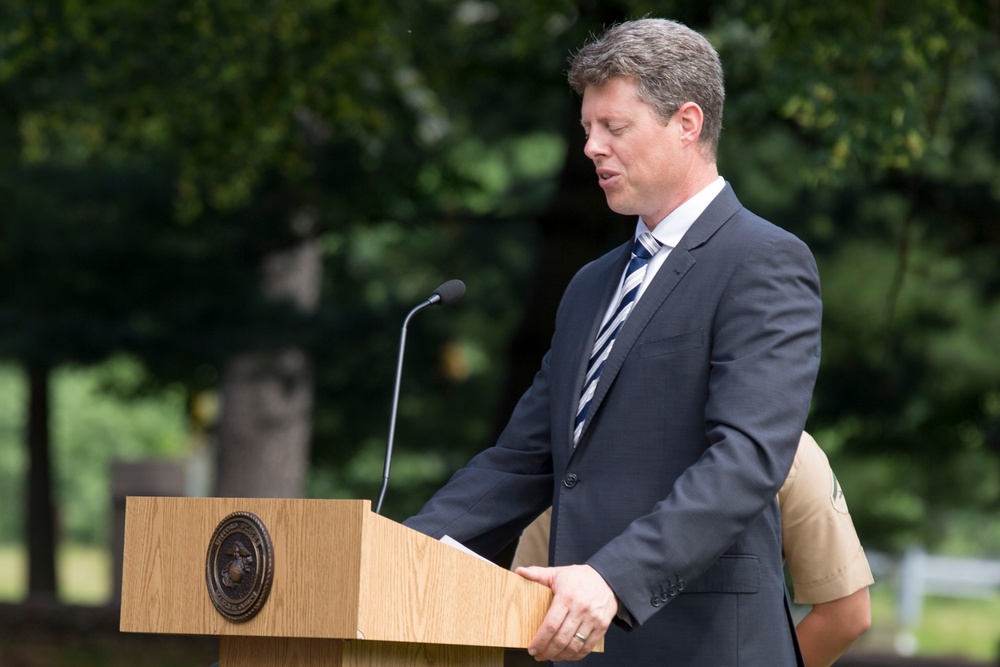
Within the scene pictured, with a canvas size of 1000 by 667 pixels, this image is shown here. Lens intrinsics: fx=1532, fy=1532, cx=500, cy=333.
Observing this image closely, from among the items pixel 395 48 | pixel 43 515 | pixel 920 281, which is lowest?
pixel 43 515

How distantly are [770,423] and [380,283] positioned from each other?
11.8m

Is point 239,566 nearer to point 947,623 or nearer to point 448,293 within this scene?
point 448,293

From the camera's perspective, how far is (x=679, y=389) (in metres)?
3.01

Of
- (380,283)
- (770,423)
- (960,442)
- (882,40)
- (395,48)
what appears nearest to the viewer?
(770,423)

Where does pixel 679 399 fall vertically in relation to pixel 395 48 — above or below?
below

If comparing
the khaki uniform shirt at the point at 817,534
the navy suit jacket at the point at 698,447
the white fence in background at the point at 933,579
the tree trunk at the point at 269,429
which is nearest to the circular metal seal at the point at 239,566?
the navy suit jacket at the point at 698,447

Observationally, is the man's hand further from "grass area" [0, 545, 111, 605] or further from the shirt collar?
"grass area" [0, 545, 111, 605]

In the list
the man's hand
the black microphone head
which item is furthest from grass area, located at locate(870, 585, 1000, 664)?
the man's hand

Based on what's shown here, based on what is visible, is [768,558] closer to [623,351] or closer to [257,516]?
[623,351]

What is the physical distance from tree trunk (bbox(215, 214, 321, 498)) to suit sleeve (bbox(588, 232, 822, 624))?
9.23m

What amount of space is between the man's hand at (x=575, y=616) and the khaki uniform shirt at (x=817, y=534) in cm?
104

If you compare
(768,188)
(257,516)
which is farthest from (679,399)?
(768,188)

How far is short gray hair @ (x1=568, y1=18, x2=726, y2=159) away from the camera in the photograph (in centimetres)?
305

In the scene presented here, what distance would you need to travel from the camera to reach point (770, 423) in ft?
9.38
